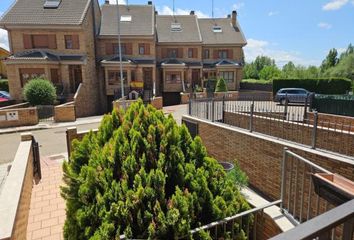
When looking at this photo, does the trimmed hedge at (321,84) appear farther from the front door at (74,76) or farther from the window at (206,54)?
the front door at (74,76)

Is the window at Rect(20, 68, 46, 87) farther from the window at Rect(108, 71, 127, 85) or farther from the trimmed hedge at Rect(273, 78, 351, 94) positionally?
the trimmed hedge at Rect(273, 78, 351, 94)

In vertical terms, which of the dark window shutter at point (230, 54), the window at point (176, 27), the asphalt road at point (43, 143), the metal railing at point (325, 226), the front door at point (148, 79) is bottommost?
the asphalt road at point (43, 143)

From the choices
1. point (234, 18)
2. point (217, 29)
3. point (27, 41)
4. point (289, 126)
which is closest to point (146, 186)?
point (289, 126)

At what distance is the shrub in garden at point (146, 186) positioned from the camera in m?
2.86

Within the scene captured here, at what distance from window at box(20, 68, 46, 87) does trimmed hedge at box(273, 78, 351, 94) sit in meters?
26.1

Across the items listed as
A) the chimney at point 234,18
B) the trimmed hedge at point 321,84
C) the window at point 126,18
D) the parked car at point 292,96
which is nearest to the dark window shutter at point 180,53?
the window at point 126,18

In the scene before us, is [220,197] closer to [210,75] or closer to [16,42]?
[16,42]

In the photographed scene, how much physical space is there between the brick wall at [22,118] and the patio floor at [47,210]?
10.4 meters

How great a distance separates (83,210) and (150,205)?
1031 mm

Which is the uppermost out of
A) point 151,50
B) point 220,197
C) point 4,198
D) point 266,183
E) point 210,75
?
point 151,50

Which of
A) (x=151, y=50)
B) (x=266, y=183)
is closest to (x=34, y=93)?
(x=151, y=50)

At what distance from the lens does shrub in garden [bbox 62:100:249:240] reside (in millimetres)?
2861

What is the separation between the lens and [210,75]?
3394cm

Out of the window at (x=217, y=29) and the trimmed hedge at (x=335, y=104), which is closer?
the trimmed hedge at (x=335, y=104)
